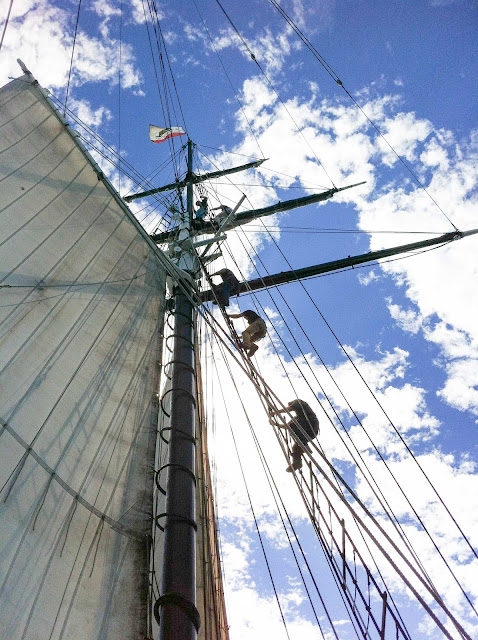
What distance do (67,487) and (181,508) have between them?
0.94 metres

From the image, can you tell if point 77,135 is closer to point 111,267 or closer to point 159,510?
point 111,267

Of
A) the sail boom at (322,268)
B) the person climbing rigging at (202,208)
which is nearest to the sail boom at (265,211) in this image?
the person climbing rigging at (202,208)

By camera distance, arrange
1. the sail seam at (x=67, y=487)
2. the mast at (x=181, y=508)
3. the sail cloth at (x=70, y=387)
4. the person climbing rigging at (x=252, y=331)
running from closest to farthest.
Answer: the mast at (x=181, y=508) → the sail cloth at (x=70, y=387) → the sail seam at (x=67, y=487) → the person climbing rigging at (x=252, y=331)

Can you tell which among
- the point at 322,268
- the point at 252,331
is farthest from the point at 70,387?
the point at 322,268

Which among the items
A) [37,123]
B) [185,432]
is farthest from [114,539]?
[37,123]

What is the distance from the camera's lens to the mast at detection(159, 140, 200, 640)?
9.03 feet

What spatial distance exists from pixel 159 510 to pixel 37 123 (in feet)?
18.4

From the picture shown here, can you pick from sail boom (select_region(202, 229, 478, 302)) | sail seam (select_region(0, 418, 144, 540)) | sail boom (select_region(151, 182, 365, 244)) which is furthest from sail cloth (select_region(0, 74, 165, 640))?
sail boom (select_region(151, 182, 365, 244))

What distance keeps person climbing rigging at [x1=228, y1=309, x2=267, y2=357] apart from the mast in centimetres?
160

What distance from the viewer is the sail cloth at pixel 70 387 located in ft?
10.3

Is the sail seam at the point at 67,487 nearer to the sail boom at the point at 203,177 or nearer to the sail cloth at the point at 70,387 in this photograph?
the sail cloth at the point at 70,387

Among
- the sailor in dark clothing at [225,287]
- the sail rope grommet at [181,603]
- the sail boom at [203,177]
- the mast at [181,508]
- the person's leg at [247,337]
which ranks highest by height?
the sail boom at [203,177]

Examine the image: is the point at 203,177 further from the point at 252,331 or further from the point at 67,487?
the point at 67,487

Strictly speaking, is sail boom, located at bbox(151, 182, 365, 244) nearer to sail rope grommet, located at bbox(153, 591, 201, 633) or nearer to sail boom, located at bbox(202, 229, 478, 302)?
sail boom, located at bbox(202, 229, 478, 302)
